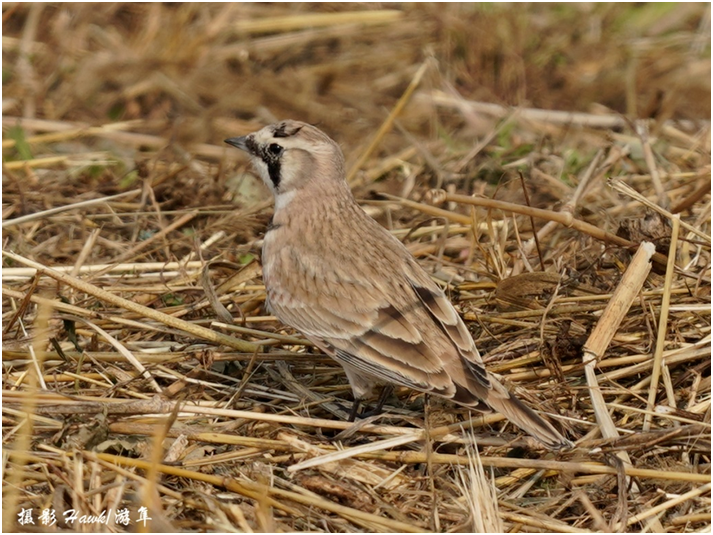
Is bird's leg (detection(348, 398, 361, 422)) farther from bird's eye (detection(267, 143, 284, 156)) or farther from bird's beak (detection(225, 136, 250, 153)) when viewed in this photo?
bird's beak (detection(225, 136, 250, 153))

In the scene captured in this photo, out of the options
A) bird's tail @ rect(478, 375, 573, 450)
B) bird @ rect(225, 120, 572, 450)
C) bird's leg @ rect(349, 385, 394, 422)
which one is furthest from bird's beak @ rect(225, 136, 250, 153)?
bird's tail @ rect(478, 375, 573, 450)

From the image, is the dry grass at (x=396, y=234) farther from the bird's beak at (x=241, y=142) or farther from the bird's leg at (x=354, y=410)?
the bird's beak at (x=241, y=142)

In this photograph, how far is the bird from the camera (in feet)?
14.9

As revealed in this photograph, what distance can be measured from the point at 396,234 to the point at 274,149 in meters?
1.33

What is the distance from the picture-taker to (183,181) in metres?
7.36

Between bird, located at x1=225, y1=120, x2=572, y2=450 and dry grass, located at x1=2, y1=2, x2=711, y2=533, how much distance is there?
11.5 inches

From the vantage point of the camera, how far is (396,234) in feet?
21.9

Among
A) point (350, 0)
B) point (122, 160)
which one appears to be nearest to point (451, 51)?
point (350, 0)

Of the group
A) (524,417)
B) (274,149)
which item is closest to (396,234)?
(274,149)

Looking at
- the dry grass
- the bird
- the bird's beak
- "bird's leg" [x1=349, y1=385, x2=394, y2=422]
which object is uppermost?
the bird's beak

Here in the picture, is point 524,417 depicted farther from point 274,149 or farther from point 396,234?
point 396,234

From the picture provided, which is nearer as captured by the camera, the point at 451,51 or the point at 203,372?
the point at 203,372

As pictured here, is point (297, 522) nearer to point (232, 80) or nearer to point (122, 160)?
point (122, 160)

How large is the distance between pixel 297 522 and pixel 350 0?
Answer: 26.1 ft
